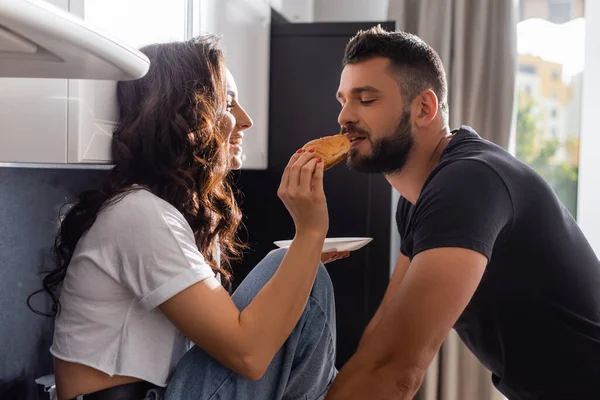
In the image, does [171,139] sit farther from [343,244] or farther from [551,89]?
[551,89]

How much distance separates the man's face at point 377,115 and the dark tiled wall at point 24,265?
701 mm

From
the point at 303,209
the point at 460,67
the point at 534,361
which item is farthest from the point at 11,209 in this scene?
the point at 460,67

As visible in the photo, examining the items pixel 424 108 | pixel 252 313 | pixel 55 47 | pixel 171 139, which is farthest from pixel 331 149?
pixel 55 47

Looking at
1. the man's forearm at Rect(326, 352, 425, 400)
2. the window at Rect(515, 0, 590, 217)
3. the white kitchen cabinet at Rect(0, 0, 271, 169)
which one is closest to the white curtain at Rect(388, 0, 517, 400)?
the window at Rect(515, 0, 590, 217)

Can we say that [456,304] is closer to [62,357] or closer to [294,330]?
[294,330]

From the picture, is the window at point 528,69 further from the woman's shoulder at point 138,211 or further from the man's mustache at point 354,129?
the woman's shoulder at point 138,211

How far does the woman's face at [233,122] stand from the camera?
57.2 inches

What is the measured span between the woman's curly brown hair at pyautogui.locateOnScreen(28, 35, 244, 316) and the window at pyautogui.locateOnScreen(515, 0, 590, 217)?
2.29 meters

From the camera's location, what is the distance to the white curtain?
9.86ft

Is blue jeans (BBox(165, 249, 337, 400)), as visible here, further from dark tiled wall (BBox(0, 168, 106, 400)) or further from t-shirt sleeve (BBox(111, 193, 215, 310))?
dark tiled wall (BBox(0, 168, 106, 400))

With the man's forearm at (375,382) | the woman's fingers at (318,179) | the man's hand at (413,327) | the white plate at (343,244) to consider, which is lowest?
the man's forearm at (375,382)

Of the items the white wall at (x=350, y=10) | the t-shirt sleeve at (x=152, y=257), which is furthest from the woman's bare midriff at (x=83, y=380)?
the white wall at (x=350, y=10)

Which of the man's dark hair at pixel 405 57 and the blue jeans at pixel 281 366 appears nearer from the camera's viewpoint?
the blue jeans at pixel 281 366

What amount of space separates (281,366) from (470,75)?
2126 millimetres
